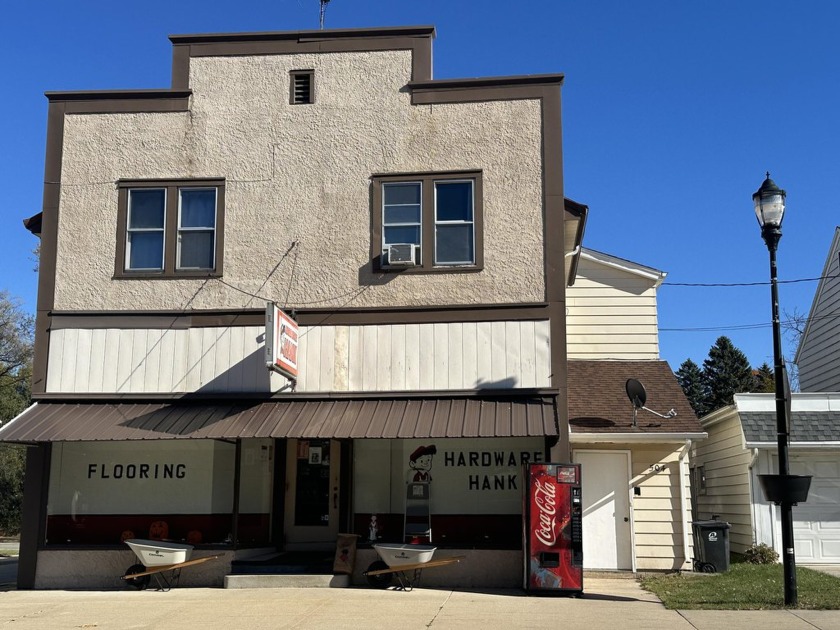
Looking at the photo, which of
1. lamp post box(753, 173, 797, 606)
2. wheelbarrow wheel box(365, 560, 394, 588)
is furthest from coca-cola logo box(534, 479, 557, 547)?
lamp post box(753, 173, 797, 606)

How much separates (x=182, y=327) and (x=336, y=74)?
→ 4888 millimetres

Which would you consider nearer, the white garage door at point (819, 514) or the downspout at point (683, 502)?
the downspout at point (683, 502)

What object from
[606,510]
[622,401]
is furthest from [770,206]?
[606,510]

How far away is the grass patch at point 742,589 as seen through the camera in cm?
1132

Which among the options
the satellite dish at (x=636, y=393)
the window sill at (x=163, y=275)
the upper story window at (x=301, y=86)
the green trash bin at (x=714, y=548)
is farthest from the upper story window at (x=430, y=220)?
the green trash bin at (x=714, y=548)

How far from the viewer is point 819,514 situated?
57.6 feet

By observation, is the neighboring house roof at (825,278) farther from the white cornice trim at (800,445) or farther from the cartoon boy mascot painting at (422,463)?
the cartoon boy mascot painting at (422,463)

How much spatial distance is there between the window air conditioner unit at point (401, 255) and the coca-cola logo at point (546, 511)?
3880 millimetres

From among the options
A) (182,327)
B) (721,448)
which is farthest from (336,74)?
(721,448)

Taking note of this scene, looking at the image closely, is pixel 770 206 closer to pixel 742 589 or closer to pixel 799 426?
pixel 742 589

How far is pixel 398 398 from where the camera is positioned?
1388 centimetres

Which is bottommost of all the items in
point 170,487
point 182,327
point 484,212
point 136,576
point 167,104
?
point 136,576

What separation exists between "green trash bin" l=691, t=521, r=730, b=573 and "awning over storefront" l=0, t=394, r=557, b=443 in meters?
4.80

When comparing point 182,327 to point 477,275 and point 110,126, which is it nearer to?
point 110,126
